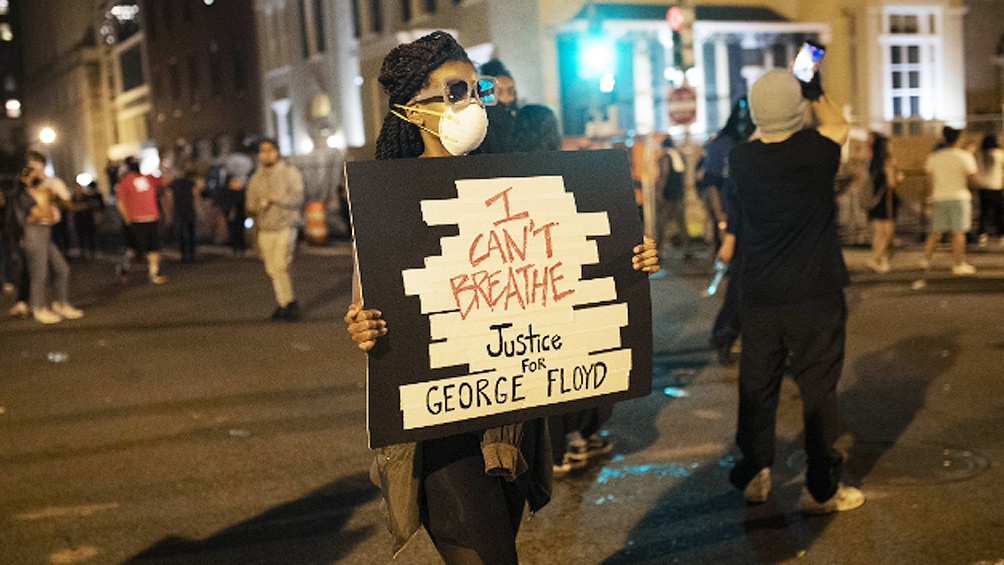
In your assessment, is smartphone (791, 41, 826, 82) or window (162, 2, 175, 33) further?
window (162, 2, 175, 33)

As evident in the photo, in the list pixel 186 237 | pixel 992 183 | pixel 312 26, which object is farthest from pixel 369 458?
pixel 312 26

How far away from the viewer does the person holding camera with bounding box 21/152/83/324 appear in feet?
42.5

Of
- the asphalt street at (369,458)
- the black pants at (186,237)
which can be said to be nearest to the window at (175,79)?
the black pants at (186,237)

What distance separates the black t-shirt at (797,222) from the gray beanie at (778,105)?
6cm

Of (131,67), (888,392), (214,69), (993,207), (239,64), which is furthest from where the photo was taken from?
(131,67)

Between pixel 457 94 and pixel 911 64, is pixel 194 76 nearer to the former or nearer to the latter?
pixel 911 64

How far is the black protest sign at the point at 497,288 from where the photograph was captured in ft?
9.58

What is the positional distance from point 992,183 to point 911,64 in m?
11.0

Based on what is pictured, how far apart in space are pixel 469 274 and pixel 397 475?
567 millimetres

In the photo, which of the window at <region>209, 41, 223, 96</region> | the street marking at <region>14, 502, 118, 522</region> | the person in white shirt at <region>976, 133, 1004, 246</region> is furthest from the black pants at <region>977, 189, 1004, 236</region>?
the window at <region>209, 41, 223, 96</region>

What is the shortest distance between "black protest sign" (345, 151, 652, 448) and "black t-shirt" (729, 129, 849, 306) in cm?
173

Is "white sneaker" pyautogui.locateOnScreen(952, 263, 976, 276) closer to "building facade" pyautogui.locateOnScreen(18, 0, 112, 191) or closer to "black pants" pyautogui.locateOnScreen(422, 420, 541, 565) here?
"black pants" pyautogui.locateOnScreen(422, 420, 541, 565)

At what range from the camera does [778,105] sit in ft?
15.7

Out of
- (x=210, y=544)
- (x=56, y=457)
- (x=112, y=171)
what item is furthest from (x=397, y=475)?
(x=112, y=171)
